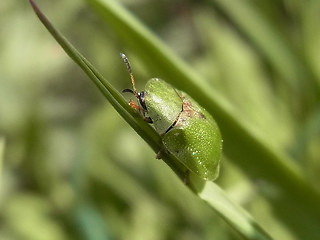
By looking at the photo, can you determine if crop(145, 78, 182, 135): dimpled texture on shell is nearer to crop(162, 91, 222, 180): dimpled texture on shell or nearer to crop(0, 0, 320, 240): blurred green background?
crop(162, 91, 222, 180): dimpled texture on shell

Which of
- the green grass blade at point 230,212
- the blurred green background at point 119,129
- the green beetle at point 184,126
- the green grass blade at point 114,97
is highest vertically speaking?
the green grass blade at point 114,97

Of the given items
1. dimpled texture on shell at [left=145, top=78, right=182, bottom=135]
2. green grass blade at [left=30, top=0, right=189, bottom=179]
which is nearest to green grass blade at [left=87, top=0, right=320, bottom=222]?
dimpled texture on shell at [left=145, top=78, right=182, bottom=135]

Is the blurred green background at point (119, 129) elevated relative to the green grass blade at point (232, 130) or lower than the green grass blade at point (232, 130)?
lower

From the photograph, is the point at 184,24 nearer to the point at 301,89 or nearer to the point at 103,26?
the point at 103,26

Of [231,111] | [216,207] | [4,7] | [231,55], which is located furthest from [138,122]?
[4,7]

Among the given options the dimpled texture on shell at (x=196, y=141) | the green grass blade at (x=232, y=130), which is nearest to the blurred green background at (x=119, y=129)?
the green grass blade at (x=232, y=130)

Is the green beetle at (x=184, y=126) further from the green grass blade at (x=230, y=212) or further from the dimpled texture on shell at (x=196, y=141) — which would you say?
the green grass blade at (x=230, y=212)

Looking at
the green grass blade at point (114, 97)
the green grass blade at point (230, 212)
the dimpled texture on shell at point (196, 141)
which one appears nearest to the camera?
the green grass blade at point (114, 97)
